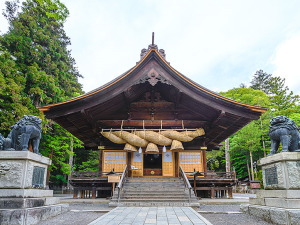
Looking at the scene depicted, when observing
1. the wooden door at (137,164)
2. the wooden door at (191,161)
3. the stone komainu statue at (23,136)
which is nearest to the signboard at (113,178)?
the wooden door at (137,164)

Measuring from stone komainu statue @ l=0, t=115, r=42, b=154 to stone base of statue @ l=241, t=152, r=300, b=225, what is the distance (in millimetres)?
5660

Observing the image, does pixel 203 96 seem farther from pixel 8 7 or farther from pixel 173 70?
pixel 8 7

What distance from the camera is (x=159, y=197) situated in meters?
8.48

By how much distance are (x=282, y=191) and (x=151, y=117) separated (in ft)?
26.0

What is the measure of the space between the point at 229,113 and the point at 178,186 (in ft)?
13.4

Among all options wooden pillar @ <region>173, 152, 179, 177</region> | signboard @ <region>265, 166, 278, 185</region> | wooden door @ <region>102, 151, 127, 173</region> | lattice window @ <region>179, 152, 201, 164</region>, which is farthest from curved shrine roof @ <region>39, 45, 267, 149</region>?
signboard @ <region>265, 166, 278, 185</region>

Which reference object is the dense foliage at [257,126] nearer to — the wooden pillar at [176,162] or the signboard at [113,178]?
the wooden pillar at [176,162]

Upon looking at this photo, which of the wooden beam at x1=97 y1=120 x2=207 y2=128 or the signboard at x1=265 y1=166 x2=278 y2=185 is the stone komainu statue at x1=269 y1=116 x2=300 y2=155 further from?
the wooden beam at x1=97 y1=120 x2=207 y2=128

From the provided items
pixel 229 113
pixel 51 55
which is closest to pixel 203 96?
pixel 229 113

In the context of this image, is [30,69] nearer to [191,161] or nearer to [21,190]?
[191,161]

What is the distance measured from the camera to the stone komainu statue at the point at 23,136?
15.9 feet

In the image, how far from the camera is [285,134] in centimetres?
493

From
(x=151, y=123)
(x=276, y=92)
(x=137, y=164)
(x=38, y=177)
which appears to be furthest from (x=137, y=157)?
(x=276, y=92)

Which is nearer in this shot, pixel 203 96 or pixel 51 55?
pixel 203 96
